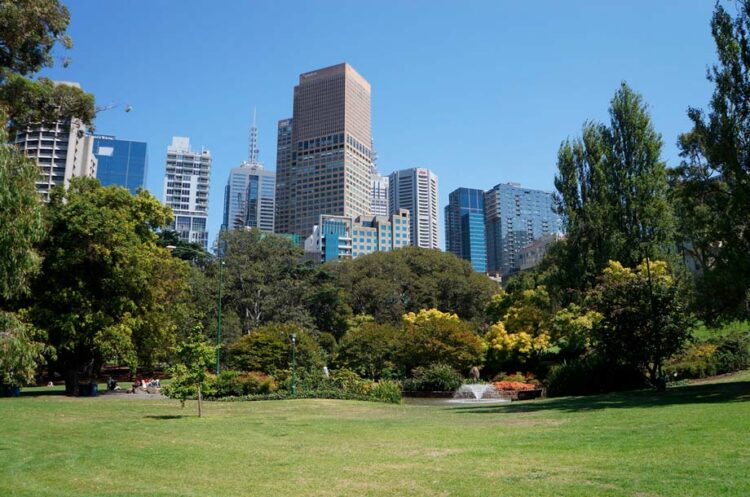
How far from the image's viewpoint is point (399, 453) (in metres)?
10.1

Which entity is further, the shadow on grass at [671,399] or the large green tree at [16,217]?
the shadow on grass at [671,399]

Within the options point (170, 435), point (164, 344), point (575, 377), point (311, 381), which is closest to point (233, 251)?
point (164, 344)

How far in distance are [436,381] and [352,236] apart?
5647 inches

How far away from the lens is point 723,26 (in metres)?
18.9

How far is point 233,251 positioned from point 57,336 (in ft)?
127

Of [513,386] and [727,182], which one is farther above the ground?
[727,182]

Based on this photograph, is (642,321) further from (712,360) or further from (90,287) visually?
(90,287)

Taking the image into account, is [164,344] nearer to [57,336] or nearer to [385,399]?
[57,336]

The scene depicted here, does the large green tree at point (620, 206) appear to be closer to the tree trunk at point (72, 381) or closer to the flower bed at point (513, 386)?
the flower bed at point (513, 386)

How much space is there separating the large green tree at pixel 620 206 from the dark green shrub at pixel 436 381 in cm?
925

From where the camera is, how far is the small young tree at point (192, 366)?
1772 cm

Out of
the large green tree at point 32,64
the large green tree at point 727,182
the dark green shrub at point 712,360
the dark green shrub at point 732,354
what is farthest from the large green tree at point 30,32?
the dark green shrub at point 732,354

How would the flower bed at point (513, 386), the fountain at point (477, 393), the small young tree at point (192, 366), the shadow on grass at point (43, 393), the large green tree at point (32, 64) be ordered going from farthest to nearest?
the flower bed at point (513, 386) < the fountain at point (477, 393) < the shadow on grass at point (43, 393) < the small young tree at point (192, 366) < the large green tree at point (32, 64)

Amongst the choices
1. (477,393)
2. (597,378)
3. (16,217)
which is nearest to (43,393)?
(16,217)
